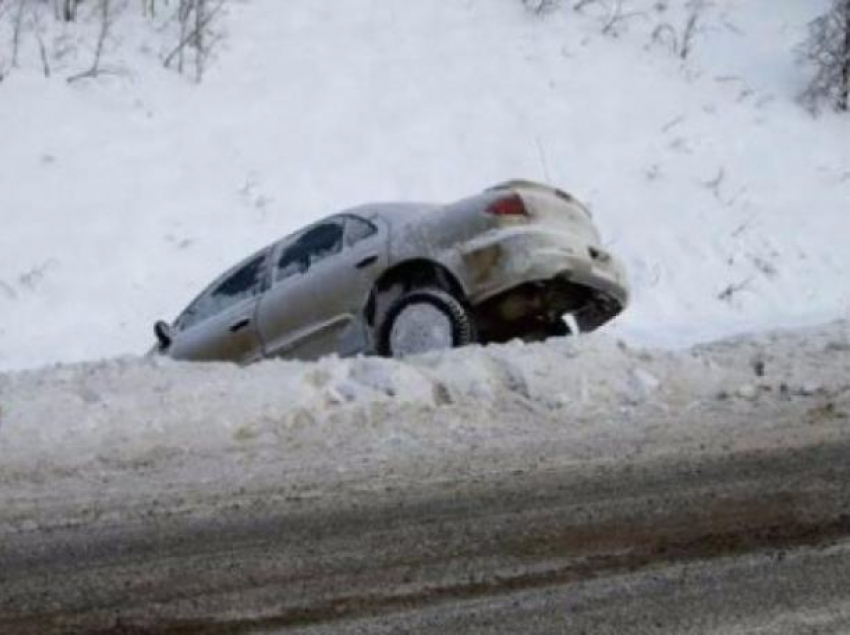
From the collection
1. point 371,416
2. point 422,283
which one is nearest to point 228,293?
point 422,283

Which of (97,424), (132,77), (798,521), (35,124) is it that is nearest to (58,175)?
(35,124)

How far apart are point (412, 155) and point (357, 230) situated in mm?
6908

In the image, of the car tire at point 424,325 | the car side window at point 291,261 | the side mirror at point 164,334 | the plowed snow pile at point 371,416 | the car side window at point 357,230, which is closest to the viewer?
the plowed snow pile at point 371,416

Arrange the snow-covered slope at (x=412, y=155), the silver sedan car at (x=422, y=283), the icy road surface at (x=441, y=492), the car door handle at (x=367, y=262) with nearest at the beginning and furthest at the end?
1. the icy road surface at (x=441, y=492)
2. the silver sedan car at (x=422, y=283)
3. the car door handle at (x=367, y=262)
4. the snow-covered slope at (x=412, y=155)

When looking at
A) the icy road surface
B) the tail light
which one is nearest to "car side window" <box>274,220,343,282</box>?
the tail light

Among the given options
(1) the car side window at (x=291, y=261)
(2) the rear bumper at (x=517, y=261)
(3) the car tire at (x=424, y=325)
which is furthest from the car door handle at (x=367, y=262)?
(2) the rear bumper at (x=517, y=261)

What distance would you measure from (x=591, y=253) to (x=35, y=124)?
318 inches

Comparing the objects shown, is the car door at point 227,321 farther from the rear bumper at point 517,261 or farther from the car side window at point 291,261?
the rear bumper at point 517,261

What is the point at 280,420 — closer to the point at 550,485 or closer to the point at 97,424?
the point at 97,424

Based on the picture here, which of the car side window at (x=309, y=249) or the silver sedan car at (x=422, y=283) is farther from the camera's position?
the car side window at (x=309, y=249)

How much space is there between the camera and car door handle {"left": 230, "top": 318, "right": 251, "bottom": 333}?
10.2 metres

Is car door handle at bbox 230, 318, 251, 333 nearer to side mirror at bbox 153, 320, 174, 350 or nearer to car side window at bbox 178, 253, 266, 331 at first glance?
car side window at bbox 178, 253, 266, 331

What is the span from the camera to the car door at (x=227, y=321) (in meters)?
10.2

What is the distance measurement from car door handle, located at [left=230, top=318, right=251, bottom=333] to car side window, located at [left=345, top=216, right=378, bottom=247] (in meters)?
0.87
